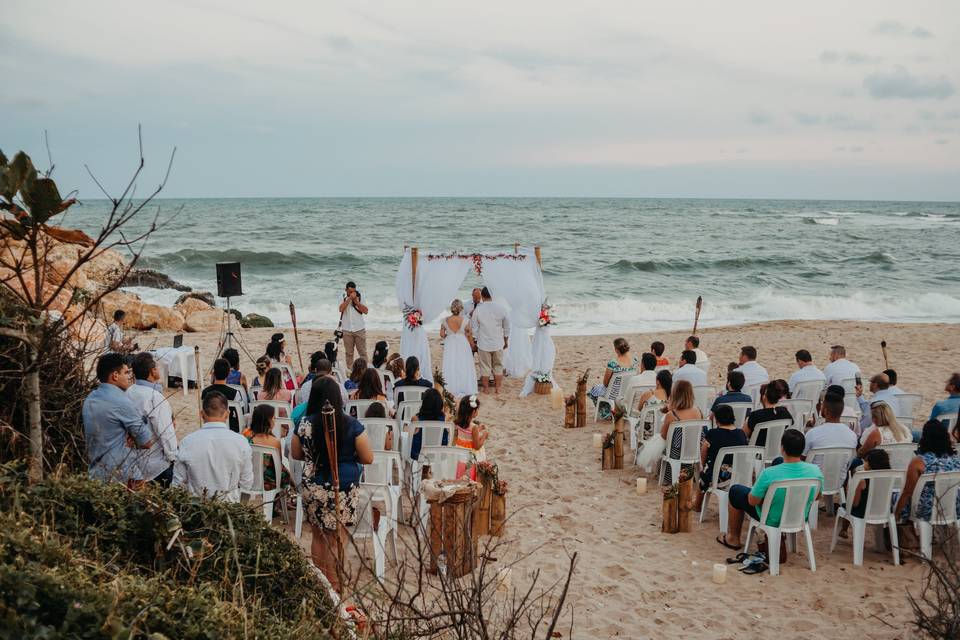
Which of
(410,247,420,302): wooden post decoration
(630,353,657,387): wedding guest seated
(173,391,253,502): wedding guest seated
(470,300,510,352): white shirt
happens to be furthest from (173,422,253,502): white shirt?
(470,300,510,352): white shirt

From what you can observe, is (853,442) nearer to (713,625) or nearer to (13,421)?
(713,625)

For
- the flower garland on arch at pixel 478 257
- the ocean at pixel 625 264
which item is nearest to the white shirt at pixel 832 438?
the flower garland on arch at pixel 478 257

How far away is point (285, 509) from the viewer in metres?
6.29

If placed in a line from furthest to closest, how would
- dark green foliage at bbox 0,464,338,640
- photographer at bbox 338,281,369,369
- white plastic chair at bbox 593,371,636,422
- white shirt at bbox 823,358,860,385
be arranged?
photographer at bbox 338,281,369,369, white plastic chair at bbox 593,371,636,422, white shirt at bbox 823,358,860,385, dark green foliage at bbox 0,464,338,640

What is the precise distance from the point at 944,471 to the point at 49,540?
5.91m

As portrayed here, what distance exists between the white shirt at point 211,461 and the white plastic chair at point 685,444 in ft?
14.0

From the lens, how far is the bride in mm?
10914

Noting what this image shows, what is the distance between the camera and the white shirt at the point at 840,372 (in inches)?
333

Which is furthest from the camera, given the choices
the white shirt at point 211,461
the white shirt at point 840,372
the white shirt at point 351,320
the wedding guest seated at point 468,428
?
the white shirt at point 351,320

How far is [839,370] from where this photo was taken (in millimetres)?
8531

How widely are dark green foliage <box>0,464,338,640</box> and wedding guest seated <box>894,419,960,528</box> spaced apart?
4.67 m

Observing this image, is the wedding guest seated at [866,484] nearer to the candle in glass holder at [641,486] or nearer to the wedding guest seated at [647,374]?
the candle in glass holder at [641,486]

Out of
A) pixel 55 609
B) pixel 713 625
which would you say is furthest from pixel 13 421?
pixel 713 625

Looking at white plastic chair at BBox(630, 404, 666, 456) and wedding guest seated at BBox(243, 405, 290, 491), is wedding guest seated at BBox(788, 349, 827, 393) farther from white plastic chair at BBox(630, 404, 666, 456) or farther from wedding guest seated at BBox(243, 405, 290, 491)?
wedding guest seated at BBox(243, 405, 290, 491)
